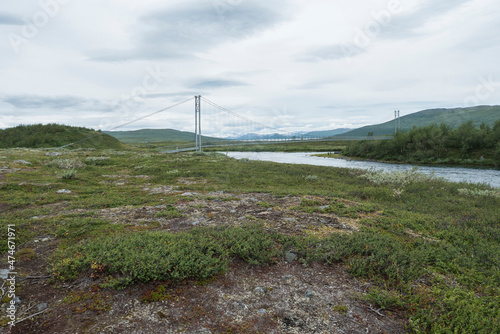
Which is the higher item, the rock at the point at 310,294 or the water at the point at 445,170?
the rock at the point at 310,294

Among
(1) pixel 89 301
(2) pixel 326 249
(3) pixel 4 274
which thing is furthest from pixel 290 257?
(3) pixel 4 274

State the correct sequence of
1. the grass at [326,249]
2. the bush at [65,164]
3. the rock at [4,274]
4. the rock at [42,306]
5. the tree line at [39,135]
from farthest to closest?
the tree line at [39,135] → the bush at [65,164] → the rock at [4,274] → the grass at [326,249] → the rock at [42,306]

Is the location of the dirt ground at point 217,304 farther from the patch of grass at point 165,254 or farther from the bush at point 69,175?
the bush at point 69,175

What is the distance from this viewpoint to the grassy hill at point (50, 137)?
44312 millimetres

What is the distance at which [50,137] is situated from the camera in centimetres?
4562

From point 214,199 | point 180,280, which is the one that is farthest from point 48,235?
point 214,199

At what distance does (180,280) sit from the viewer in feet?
16.9

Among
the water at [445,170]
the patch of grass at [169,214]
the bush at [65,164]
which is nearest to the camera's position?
the patch of grass at [169,214]

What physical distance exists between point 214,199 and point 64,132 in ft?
161

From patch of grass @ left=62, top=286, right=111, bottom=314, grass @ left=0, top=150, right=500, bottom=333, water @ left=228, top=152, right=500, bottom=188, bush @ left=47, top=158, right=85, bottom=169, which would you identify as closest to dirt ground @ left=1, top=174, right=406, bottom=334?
patch of grass @ left=62, top=286, right=111, bottom=314

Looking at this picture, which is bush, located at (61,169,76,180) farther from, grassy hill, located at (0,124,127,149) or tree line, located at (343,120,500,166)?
tree line, located at (343,120,500,166)

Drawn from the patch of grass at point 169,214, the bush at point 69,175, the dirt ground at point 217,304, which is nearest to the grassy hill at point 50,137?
the bush at point 69,175

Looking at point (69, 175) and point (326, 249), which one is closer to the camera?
point (326, 249)

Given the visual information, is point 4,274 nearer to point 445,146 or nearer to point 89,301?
point 89,301
